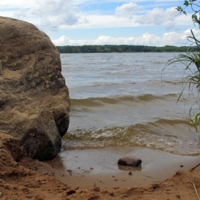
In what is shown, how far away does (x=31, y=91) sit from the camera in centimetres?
448

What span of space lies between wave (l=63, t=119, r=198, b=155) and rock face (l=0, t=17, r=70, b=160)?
0.95 meters

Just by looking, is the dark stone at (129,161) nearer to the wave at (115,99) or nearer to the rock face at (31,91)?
the rock face at (31,91)

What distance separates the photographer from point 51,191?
2.88 meters

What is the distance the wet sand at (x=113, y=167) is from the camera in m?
3.88

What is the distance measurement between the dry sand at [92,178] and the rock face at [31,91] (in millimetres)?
324

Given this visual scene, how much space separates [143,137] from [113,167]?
5.83 ft

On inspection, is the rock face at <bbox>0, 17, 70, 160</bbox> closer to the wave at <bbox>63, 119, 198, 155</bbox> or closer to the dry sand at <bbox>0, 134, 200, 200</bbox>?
the dry sand at <bbox>0, 134, 200, 200</bbox>

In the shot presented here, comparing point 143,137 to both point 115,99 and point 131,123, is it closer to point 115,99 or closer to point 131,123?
point 131,123

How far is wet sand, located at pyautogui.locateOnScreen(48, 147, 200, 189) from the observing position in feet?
12.7

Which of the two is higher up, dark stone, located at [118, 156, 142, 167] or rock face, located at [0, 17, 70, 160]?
rock face, located at [0, 17, 70, 160]

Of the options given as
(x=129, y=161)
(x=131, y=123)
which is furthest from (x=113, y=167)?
(x=131, y=123)

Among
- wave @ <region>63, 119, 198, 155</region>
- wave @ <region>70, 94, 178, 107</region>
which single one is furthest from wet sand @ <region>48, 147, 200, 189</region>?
wave @ <region>70, 94, 178, 107</region>

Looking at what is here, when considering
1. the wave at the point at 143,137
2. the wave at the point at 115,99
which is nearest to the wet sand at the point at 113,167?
the wave at the point at 143,137

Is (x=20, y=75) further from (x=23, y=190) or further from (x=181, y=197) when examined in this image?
(x=181, y=197)
